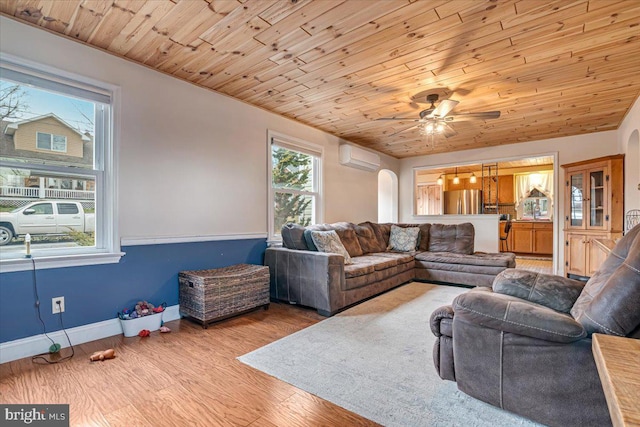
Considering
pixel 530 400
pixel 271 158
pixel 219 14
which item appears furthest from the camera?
pixel 271 158

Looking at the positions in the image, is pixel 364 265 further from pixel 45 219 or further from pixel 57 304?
pixel 45 219

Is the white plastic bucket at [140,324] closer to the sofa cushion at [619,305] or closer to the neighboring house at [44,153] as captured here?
the neighboring house at [44,153]

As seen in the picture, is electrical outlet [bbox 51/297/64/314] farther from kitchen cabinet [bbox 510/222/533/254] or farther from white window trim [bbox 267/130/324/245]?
kitchen cabinet [bbox 510/222/533/254]

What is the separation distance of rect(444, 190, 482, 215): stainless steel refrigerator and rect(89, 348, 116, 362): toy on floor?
29.5 feet

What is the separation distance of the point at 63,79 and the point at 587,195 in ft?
21.4

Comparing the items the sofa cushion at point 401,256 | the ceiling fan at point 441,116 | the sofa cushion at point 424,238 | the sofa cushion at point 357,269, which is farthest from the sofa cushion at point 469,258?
the ceiling fan at point 441,116

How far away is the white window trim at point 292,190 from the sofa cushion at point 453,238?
6.72ft

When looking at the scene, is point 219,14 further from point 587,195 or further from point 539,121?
point 587,195

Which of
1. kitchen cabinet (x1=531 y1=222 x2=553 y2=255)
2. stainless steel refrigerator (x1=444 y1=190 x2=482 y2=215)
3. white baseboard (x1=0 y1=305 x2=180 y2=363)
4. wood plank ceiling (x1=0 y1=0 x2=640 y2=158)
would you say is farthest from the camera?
stainless steel refrigerator (x1=444 y1=190 x2=482 y2=215)

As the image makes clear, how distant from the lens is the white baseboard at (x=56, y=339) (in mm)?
2182

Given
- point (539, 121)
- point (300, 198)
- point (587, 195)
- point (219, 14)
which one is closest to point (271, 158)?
point (300, 198)

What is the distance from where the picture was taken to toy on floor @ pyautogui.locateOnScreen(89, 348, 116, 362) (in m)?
2.21

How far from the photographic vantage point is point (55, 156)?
8.14 feet

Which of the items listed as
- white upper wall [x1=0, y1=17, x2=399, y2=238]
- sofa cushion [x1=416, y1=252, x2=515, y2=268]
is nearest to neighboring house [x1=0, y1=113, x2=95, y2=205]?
white upper wall [x1=0, y1=17, x2=399, y2=238]
